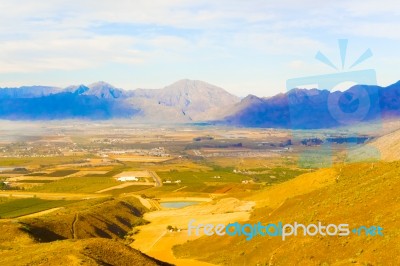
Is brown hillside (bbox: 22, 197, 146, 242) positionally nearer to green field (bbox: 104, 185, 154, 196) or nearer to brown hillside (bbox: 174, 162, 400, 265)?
brown hillside (bbox: 174, 162, 400, 265)

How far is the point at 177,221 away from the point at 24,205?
42012 mm

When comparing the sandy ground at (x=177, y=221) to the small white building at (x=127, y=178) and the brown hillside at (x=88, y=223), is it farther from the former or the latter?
the small white building at (x=127, y=178)

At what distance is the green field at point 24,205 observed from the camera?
3433 inches

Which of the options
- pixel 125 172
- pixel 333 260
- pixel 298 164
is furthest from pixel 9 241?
pixel 298 164

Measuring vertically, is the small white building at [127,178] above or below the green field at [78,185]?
below

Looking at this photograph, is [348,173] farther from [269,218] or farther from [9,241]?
[9,241]

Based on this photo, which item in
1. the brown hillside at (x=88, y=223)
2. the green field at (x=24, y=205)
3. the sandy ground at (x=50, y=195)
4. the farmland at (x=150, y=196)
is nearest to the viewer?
the brown hillside at (x=88, y=223)

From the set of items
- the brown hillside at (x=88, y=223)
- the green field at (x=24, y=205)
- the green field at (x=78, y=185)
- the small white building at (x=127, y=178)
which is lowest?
the small white building at (x=127, y=178)

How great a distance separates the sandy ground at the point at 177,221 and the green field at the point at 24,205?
2370 centimetres

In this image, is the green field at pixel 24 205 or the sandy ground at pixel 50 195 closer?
the green field at pixel 24 205

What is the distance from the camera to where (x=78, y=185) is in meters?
132

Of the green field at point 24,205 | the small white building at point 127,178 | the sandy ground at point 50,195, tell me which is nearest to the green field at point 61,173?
the small white building at point 127,178

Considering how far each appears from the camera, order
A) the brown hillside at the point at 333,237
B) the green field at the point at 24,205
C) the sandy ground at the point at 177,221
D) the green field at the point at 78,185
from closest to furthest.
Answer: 1. the brown hillside at the point at 333,237
2. the sandy ground at the point at 177,221
3. the green field at the point at 24,205
4. the green field at the point at 78,185

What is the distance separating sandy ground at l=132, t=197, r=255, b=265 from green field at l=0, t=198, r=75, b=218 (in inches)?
933
